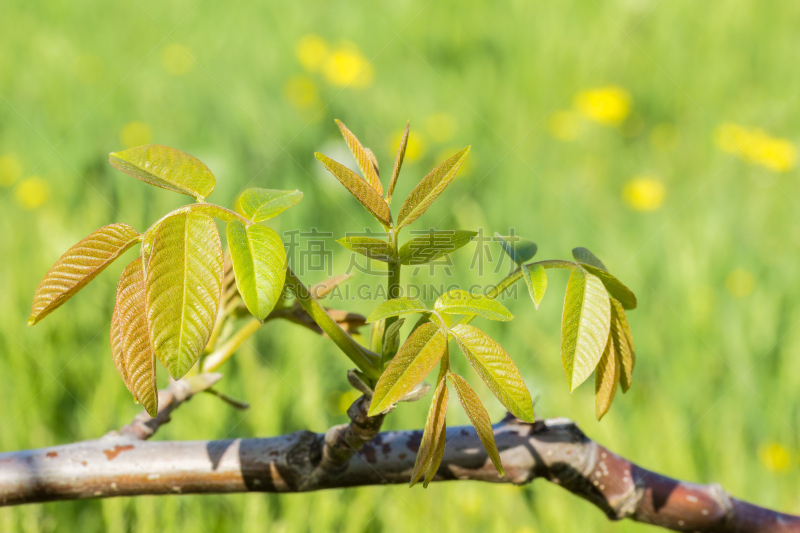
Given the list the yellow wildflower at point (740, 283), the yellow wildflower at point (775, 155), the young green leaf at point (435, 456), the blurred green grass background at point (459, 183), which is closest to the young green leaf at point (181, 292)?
the young green leaf at point (435, 456)

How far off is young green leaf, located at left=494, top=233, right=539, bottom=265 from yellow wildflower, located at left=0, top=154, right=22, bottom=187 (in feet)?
7.38

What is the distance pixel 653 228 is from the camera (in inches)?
88.4

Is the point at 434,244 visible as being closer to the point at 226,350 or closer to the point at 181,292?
the point at 181,292

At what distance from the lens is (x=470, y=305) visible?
1.75 ft

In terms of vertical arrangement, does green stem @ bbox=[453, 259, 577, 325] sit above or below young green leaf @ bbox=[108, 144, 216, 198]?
below

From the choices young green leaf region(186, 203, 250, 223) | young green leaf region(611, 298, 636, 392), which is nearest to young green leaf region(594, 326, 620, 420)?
young green leaf region(611, 298, 636, 392)

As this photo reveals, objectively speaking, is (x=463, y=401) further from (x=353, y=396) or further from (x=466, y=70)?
(x=466, y=70)

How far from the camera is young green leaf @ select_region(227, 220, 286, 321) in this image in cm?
47

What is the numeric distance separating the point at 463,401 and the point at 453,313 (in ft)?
0.24

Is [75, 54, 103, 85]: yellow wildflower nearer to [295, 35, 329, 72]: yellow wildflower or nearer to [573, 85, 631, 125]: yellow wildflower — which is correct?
[295, 35, 329, 72]: yellow wildflower

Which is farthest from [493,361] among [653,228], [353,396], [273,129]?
[273,129]

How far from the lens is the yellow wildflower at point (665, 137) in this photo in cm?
280

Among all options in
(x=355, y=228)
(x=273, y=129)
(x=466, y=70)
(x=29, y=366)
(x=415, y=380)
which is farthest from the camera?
(x=466, y=70)

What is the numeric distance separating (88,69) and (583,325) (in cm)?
291
